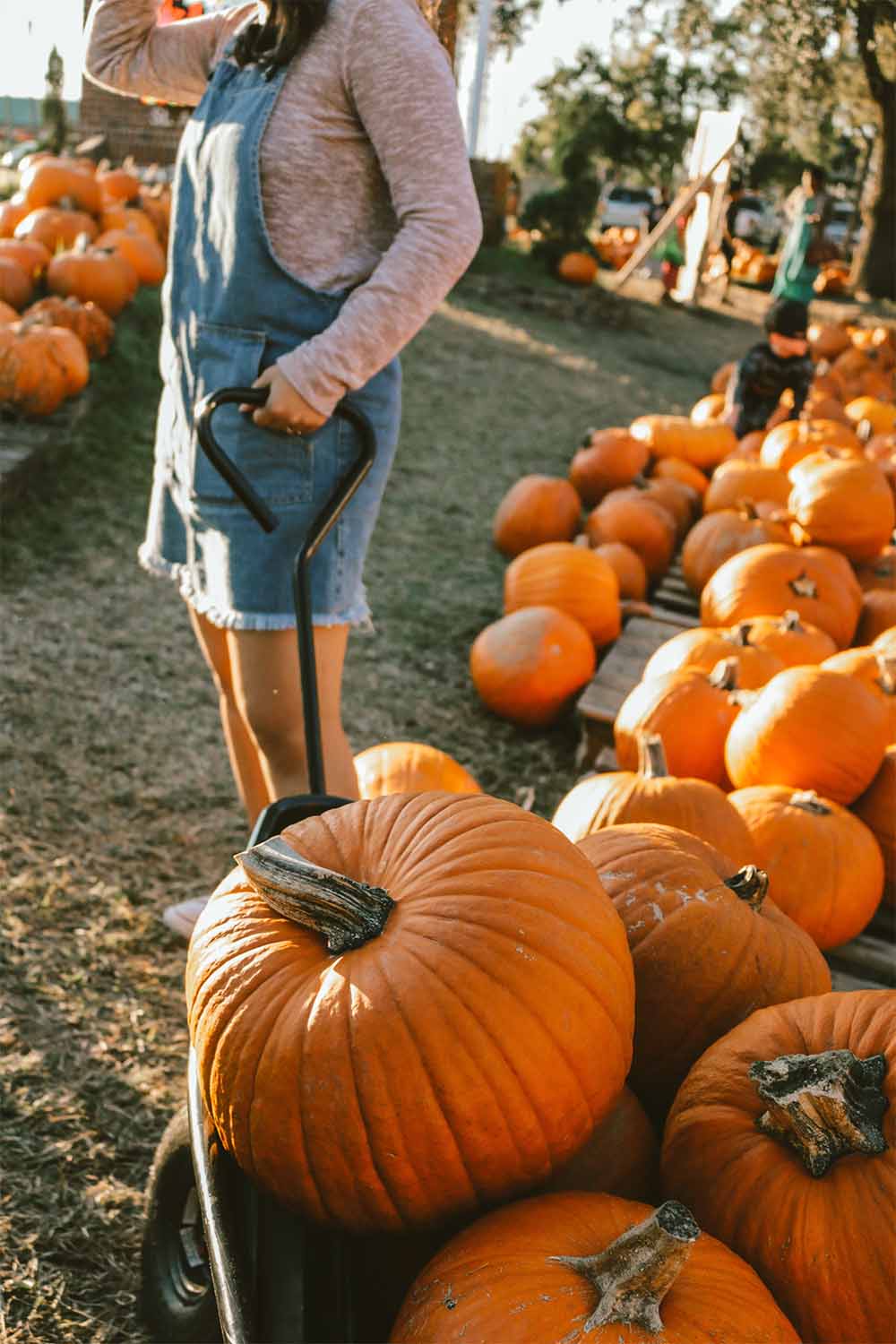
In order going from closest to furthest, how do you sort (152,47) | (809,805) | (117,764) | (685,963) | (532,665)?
(685,963) < (152,47) < (809,805) < (117,764) < (532,665)

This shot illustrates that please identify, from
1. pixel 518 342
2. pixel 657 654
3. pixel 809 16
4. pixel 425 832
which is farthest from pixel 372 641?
pixel 518 342

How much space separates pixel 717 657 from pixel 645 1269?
216 cm

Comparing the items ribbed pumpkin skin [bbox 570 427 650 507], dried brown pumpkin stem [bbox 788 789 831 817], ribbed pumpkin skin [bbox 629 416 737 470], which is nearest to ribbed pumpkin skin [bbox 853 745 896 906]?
dried brown pumpkin stem [bbox 788 789 831 817]

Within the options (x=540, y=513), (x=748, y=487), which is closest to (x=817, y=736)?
(x=748, y=487)

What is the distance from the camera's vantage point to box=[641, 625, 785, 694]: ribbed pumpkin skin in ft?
9.36

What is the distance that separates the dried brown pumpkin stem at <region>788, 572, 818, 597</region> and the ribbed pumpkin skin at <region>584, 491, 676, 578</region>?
4.77 ft

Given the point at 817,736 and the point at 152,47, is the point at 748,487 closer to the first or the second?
the point at 817,736

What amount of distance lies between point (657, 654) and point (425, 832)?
2.03 m

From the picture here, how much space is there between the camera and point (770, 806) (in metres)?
2.28

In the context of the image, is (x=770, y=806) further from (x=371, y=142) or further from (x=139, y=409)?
(x=139, y=409)

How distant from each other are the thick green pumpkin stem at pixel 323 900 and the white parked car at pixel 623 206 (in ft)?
91.4

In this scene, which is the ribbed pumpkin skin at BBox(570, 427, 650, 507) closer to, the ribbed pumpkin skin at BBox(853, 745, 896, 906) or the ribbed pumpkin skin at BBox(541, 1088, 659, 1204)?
the ribbed pumpkin skin at BBox(853, 745, 896, 906)

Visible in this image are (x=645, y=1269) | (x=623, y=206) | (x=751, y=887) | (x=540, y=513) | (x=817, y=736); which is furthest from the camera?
(x=623, y=206)

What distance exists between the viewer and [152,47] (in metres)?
2.11
